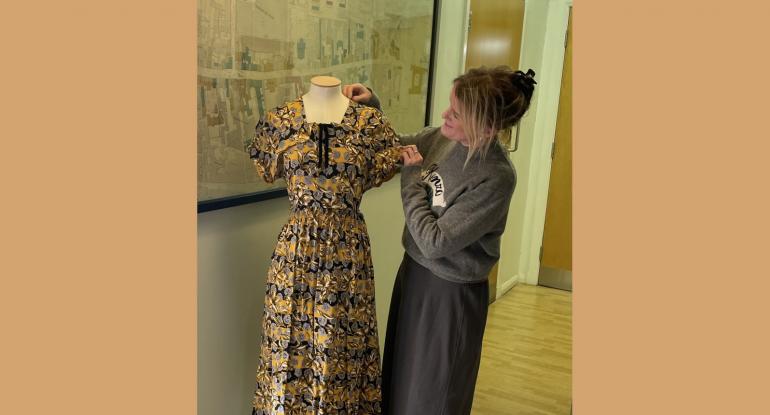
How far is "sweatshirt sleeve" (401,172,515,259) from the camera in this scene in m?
1.37

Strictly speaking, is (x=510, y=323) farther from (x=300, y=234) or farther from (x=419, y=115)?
(x=300, y=234)

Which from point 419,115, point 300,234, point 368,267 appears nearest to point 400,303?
point 368,267

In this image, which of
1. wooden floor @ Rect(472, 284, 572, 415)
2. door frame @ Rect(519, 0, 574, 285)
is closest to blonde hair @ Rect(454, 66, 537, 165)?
wooden floor @ Rect(472, 284, 572, 415)

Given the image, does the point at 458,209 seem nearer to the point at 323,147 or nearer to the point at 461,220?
the point at 461,220

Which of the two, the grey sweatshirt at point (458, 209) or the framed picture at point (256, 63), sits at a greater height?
the framed picture at point (256, 63)

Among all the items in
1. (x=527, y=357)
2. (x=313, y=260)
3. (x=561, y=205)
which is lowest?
(x=527, y=357)

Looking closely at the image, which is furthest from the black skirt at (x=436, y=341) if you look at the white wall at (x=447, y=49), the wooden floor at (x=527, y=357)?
the white wall at (x=447, y=49)

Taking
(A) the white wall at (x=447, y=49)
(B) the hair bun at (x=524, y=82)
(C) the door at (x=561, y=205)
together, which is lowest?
(C) the door at (x=561, y=205)

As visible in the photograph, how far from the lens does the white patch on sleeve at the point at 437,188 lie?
4.76 ft

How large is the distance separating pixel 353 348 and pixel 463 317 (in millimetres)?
322

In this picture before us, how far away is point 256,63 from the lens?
152 cm

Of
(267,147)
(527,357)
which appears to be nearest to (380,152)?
(267,147)

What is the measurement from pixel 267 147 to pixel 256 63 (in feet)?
0.93

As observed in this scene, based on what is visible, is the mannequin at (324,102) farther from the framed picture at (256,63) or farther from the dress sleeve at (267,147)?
the framed picture at (256,63)
